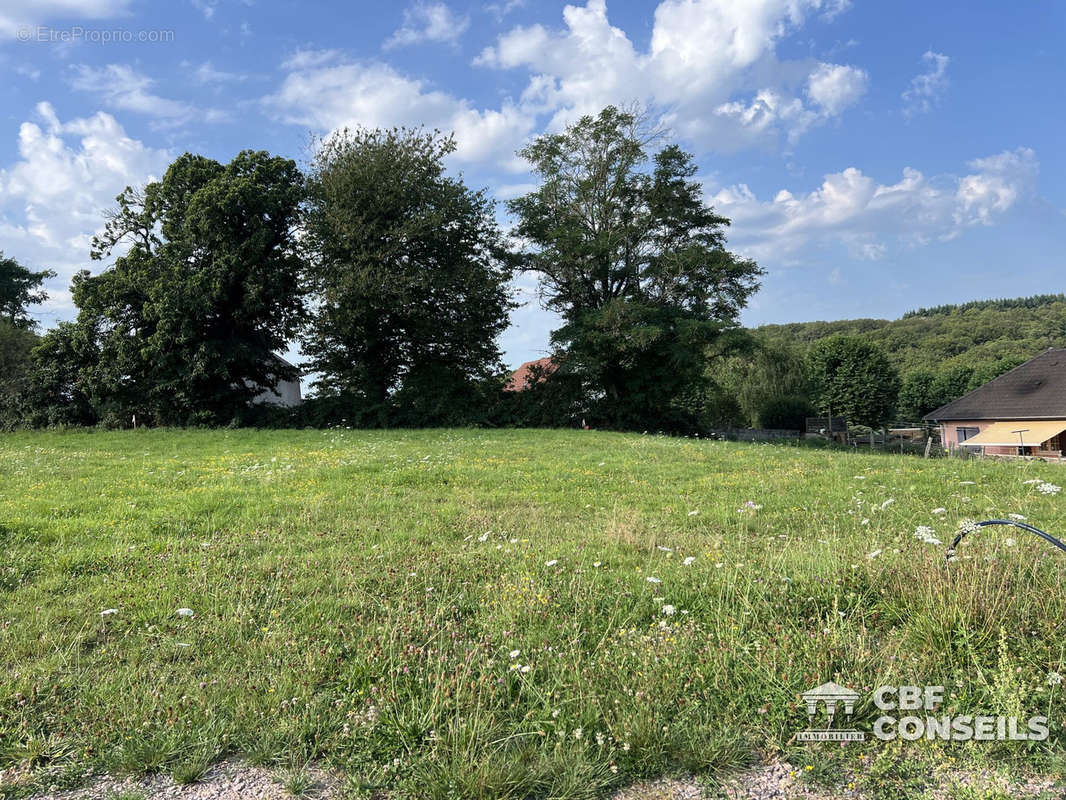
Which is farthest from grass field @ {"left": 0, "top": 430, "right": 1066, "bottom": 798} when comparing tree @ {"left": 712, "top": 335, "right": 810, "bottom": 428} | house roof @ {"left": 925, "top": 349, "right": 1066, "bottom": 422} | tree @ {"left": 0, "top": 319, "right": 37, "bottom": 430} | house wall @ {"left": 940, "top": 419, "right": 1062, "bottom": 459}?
tree @ {"left": 712, "top": 335, "right": 810, "bottom": 428}

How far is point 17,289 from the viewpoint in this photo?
40656mm

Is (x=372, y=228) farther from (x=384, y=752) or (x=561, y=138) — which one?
(x=384, y=752)

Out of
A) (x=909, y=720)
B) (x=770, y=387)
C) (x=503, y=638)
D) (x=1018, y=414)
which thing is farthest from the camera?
(x=770, y=387)

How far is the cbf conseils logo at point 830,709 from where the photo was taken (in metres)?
2.90

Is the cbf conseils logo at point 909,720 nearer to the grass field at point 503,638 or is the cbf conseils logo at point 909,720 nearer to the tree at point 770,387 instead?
the grass field at point 503,638

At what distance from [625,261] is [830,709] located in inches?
1087

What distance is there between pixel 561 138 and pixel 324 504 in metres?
26.1

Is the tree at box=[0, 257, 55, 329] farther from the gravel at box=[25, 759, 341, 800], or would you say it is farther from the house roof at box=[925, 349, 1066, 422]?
the house roof at box=[925, 349, 1066, 422]

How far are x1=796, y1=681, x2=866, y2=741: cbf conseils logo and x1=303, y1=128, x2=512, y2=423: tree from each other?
22.4 m

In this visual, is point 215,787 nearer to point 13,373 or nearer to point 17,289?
point 13,373

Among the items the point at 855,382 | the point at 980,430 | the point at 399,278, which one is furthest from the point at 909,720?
the point at 855,382

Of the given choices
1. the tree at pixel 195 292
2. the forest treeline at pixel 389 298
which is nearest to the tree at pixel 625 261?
the forest treeline at pixel 389 298

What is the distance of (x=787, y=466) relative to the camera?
38.0ft

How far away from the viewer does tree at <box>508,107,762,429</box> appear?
2703 cm
